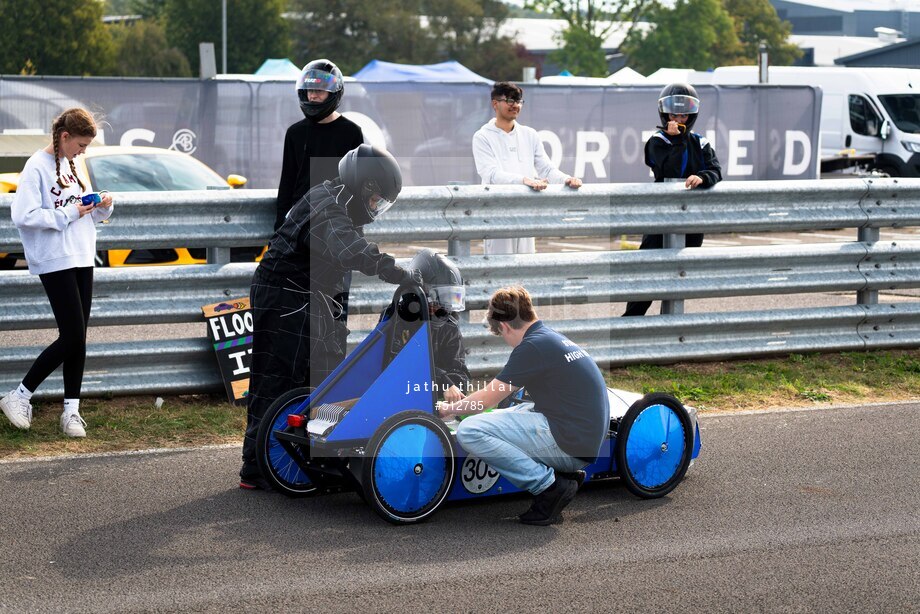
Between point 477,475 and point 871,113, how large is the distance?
75.7ft

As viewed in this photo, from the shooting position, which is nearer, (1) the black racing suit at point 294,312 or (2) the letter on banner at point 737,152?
(1) the black racing suit at point 294,312

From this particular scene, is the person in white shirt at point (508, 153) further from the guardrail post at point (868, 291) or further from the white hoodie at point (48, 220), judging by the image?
the white hoodie at point (48, 220)

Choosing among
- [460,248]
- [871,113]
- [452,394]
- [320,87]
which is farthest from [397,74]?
[452,394]

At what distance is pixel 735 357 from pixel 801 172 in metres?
13.9

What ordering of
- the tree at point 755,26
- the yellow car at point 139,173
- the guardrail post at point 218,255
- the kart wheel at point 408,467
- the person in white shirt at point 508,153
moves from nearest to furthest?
the kart wheel at point 408,467 → the guardrail post at point 218,255 → the person in white shirt at point 508,153 → the yellow car at point 139,173 → the tree at point 755,26

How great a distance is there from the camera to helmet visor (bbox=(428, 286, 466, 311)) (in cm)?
560

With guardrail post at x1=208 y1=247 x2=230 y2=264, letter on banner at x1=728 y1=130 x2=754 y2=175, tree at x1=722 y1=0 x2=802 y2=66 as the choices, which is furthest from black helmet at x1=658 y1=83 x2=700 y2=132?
tree at x1=722 y1=0 x2=802 y2=66

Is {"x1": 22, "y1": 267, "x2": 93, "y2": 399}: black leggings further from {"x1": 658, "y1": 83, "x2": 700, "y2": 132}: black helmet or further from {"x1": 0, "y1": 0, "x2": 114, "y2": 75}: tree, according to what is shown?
{"x1": 0, "y1": 0, "x2": 114, "y2": 75}: tree

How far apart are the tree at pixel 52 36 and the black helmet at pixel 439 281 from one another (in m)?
54.8

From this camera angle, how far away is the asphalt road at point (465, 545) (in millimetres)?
4508

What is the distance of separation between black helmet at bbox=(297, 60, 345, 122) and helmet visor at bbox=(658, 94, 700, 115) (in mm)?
2864

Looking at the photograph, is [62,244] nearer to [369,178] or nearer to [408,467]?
[369,178]

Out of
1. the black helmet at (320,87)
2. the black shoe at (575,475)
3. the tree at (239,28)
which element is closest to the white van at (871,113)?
the black helmet at (320,87)

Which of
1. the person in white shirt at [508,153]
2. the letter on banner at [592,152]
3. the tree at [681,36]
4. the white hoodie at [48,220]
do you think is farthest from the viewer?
the tree at [681,36]
